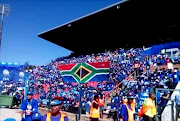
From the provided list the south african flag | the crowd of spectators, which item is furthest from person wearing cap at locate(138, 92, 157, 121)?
the crowd of spectators

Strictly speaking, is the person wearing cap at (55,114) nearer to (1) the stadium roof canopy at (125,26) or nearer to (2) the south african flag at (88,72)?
(2) the south african flag at (88,72)

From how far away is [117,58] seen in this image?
25734 millimetres

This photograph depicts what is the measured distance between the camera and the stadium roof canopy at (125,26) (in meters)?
29.4

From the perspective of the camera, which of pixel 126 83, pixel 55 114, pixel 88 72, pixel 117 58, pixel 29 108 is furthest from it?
pixel 117 58

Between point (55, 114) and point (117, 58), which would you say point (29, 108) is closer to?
point (55, 114)

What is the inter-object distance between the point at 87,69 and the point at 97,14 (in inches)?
1081

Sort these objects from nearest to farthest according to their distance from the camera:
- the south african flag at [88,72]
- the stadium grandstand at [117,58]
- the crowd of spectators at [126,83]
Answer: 1. the south african flag at [88,72]
2. the stadium grandstand at [117,58]
3. the crowd of spectators at [126,83]

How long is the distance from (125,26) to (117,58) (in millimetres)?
10509

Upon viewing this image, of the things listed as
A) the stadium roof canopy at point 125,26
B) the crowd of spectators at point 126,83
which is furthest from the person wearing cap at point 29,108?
the stadium roof canopy at point 125,26

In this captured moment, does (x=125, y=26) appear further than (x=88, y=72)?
Yes

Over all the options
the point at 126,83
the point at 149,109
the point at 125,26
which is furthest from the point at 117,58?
the point at 149,109

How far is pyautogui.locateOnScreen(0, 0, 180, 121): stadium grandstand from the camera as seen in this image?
46.6ft

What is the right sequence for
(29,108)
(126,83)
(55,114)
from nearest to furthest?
1. (55,114)
2. (29,108)
3. (126,83)

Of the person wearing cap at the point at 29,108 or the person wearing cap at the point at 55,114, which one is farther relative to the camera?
the person wearing cap at the point at 29,108
